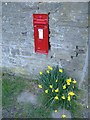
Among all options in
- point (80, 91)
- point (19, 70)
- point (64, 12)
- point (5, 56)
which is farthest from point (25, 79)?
point (64, 12)

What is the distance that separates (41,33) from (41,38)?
12 cm

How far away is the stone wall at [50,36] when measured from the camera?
622 centimetres

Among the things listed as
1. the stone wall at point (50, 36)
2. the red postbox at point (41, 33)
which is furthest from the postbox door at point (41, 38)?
the stone wall at point (50, 36)

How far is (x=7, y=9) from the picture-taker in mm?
6895

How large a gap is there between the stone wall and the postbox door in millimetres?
115

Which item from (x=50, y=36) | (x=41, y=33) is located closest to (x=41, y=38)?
(x=41, y=33)

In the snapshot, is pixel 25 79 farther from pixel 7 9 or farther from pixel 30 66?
pixel 7 9

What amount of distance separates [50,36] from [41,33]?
0.22 m

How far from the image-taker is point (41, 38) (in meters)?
6.74

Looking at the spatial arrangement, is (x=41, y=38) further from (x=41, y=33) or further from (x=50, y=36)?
(x=50, y=36)

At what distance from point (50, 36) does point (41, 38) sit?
0.23 metres

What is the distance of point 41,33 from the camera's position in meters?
6.68

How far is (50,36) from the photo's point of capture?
21.8 ft

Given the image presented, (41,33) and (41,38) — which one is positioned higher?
(41,33)
